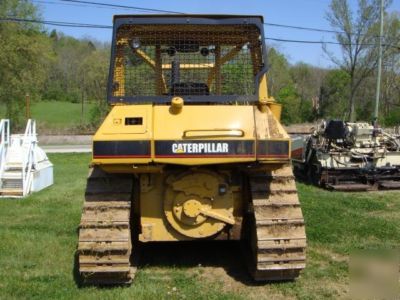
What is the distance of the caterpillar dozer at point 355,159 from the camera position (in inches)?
464

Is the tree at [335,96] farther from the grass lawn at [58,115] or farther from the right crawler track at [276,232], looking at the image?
the right crawler track at [276,232]

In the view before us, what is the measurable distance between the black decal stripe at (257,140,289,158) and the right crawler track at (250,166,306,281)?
1.77 feet

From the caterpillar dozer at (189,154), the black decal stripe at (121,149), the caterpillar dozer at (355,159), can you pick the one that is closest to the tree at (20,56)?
the caterpillar dozer at (355,159)

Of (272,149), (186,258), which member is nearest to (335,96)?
(186,258)

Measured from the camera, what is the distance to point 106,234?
16.4ft

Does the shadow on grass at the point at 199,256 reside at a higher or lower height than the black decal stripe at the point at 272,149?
lower

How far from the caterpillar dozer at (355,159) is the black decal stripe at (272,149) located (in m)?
6.93

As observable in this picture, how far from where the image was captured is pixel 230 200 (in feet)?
17.9

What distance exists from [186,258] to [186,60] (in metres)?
2.14

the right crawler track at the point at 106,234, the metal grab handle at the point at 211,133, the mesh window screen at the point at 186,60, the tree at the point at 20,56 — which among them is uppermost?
the tree at the point at 20,56

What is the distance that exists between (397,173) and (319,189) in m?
1.76

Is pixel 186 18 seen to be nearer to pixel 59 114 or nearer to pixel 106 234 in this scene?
pixel 106 234

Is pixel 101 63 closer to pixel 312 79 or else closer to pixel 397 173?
pixel 312 79

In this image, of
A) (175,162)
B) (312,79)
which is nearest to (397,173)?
(175,162)
